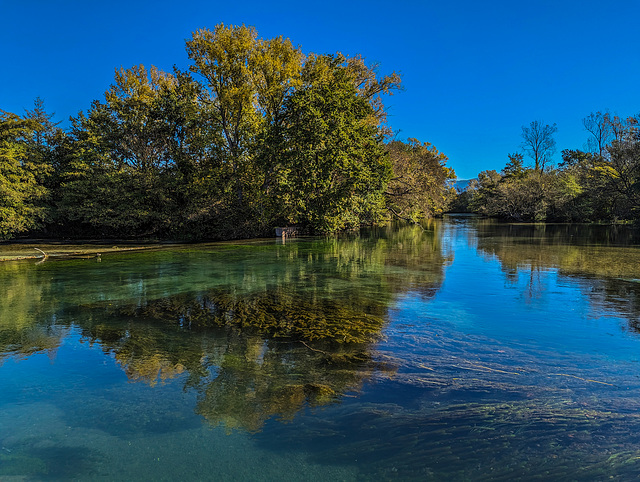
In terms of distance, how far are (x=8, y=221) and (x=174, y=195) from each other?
954 cm

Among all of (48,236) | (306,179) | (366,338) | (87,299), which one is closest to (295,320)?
(366,338)

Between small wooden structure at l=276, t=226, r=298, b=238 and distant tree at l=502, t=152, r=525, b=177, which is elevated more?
distant tree at l=502, t=152, r=525, b=177

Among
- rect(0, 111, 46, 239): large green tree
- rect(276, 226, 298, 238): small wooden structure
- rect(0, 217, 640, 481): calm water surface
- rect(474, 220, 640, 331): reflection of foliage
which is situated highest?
rect(0, 111, 46, 239): large green tree

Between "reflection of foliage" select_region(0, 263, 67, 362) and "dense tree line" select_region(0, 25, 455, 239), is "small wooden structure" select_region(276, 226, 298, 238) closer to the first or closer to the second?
"dense tree line" select_region(0, 25, 455, 239)

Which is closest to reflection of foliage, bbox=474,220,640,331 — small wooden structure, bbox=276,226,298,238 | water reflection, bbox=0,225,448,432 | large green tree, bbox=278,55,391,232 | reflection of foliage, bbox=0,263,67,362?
water reflection, bbox=0,225,448,432

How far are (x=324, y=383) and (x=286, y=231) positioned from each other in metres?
21.2

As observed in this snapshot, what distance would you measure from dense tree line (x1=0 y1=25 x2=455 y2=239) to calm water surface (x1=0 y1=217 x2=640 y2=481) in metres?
15.8

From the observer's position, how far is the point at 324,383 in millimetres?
3984

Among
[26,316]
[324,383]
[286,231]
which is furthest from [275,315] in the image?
[286,231]

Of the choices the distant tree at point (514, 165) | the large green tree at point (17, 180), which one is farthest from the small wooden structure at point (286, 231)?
the distant tree at point (514, 165)

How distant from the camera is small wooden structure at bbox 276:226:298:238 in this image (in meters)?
24.6

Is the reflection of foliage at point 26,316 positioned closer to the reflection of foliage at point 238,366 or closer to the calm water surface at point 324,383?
the calm water surface at point 324,383

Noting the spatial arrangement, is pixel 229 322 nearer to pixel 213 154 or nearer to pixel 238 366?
pixel 238 366

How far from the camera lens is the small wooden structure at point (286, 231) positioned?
24.6 m
